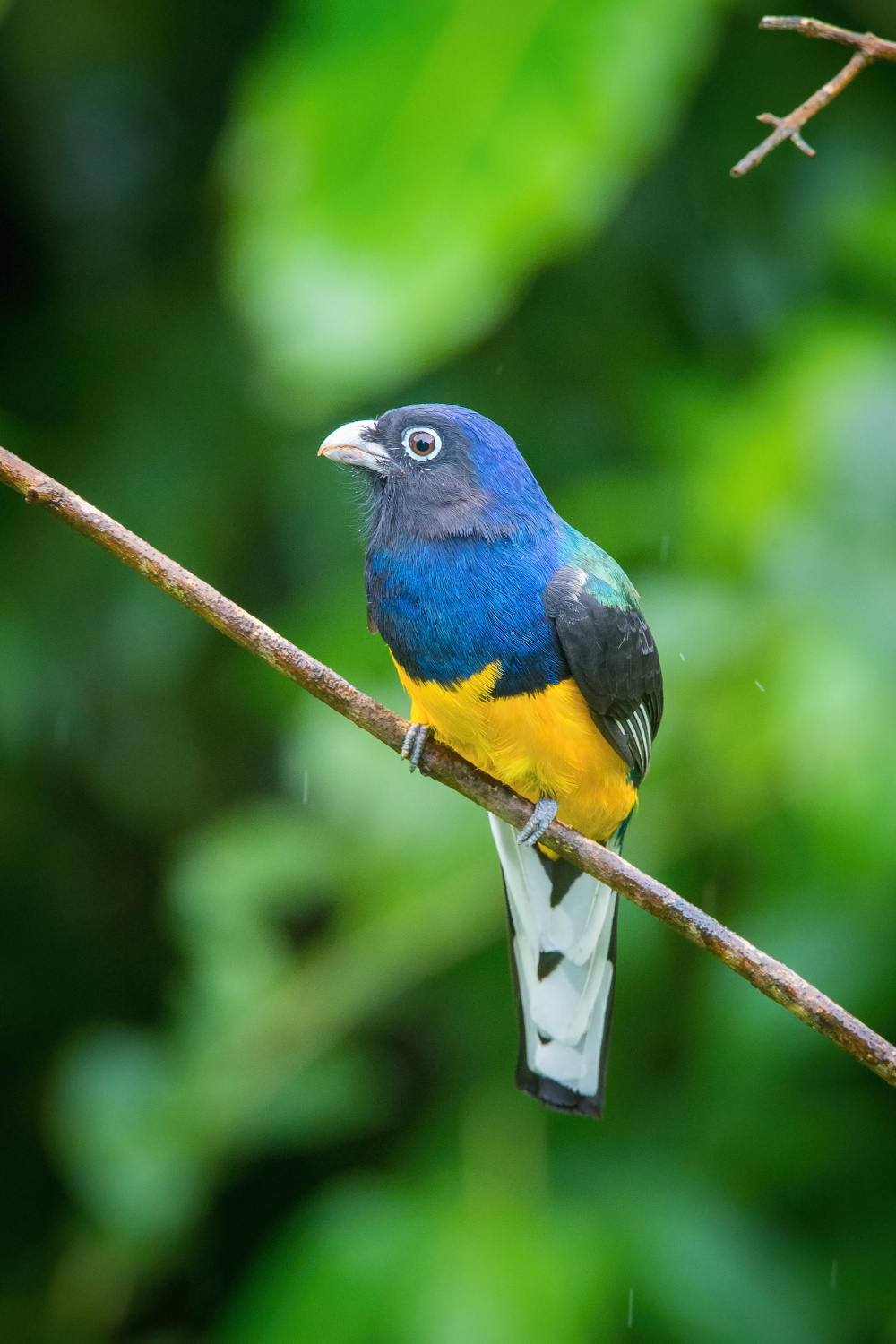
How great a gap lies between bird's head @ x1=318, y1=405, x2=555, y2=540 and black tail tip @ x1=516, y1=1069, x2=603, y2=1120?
1.29 meters

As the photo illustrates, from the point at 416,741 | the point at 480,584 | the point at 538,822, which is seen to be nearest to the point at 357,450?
the point at 480,584

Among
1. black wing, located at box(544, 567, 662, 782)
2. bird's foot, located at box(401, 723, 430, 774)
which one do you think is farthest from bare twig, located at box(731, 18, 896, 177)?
bird's foot, located at box(401, 723, 430, 774)

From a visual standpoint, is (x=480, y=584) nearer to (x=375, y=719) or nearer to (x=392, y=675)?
(x=375, y=719)

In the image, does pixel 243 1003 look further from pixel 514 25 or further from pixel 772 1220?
pixel 514 25

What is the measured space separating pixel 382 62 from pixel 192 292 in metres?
1.91

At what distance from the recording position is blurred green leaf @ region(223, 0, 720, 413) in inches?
113

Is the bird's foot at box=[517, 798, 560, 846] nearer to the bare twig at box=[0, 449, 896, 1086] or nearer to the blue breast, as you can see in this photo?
the blue breast

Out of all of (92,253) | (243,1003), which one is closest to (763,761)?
(243,1003)

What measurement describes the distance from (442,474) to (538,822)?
2.43 feet

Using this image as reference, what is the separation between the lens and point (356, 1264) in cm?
373

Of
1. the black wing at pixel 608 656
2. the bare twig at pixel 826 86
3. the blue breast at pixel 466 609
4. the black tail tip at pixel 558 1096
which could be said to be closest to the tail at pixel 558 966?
the black tail tip at pixel 558 1096

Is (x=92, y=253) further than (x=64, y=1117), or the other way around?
(x=92, y=253)

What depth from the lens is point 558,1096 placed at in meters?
3.19

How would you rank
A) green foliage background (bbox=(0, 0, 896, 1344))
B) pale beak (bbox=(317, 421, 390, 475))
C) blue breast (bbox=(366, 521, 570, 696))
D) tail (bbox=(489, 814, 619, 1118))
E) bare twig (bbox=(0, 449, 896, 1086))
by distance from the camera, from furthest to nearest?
tail (bbox=(489, 814, 619, 1118)) → green foliage background (bbox=(0, 0, 896, 1344)) → pale beak (bbox=(317, 421, 390, 475)) → blue breast (bbox=(366, 521, 570, 696)) → bare twig (bbox=(0, 449, 896, 1086))
